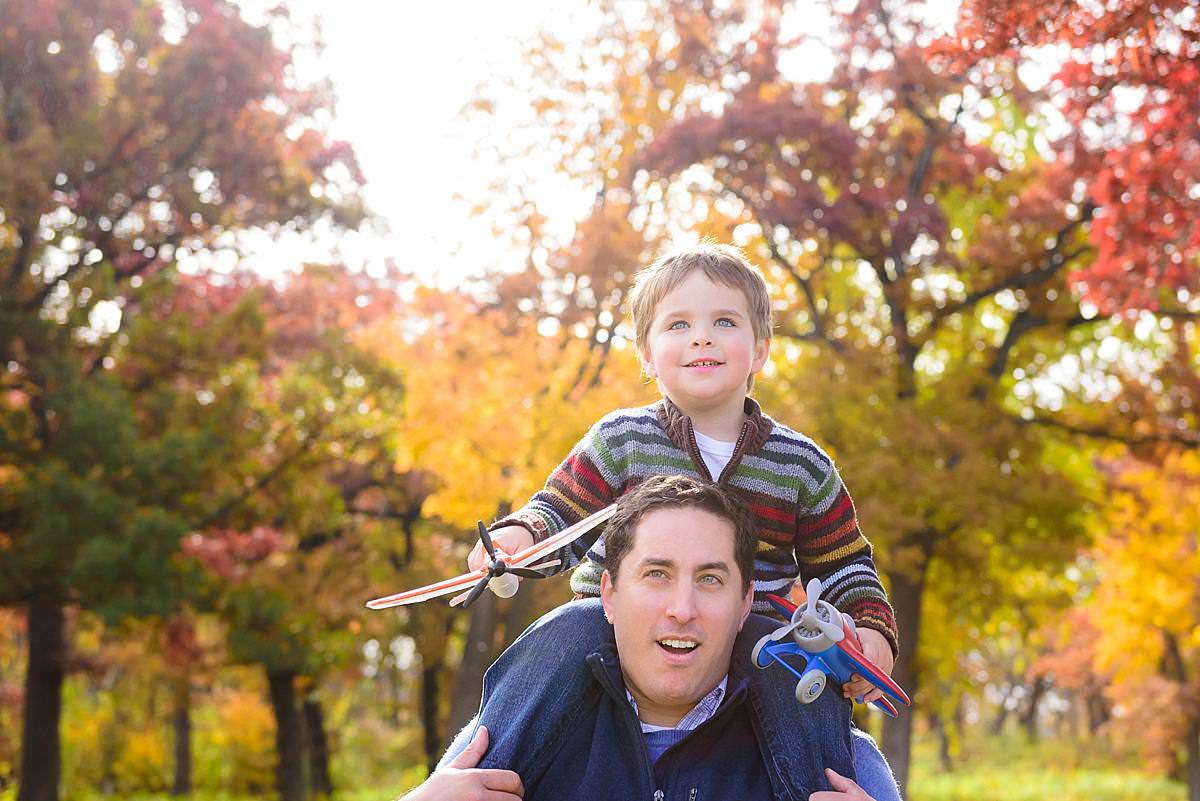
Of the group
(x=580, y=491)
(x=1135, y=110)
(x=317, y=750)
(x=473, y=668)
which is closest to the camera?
(x=580, y=491)

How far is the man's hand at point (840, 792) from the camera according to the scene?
270 centimetres

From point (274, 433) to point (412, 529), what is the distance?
16.7 feet

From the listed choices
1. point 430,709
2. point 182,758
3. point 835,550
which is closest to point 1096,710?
point 430,709

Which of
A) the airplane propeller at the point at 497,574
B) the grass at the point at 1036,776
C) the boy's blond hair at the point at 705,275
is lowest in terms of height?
the grass at the point at 1036,776

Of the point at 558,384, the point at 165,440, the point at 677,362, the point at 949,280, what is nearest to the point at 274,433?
the point at 165,440

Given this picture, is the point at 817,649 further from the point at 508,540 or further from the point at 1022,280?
the point at 1022,280

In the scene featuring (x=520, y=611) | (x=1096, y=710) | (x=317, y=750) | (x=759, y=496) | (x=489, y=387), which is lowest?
(x=1096, y=710)

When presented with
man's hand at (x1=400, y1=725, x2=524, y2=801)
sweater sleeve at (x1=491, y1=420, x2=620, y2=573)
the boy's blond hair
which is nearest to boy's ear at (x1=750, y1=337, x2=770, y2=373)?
the boy's blond hair

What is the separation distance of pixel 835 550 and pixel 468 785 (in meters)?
1.15

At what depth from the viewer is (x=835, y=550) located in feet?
10.8

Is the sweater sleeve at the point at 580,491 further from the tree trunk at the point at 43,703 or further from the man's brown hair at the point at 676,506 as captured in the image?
the tree trunk at the point at 43,703

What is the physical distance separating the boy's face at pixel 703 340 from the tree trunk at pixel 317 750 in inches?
789

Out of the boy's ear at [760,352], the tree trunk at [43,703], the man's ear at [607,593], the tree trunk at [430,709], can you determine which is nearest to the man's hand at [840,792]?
the man's ear at [607,593]

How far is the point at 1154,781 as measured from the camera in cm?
2702
